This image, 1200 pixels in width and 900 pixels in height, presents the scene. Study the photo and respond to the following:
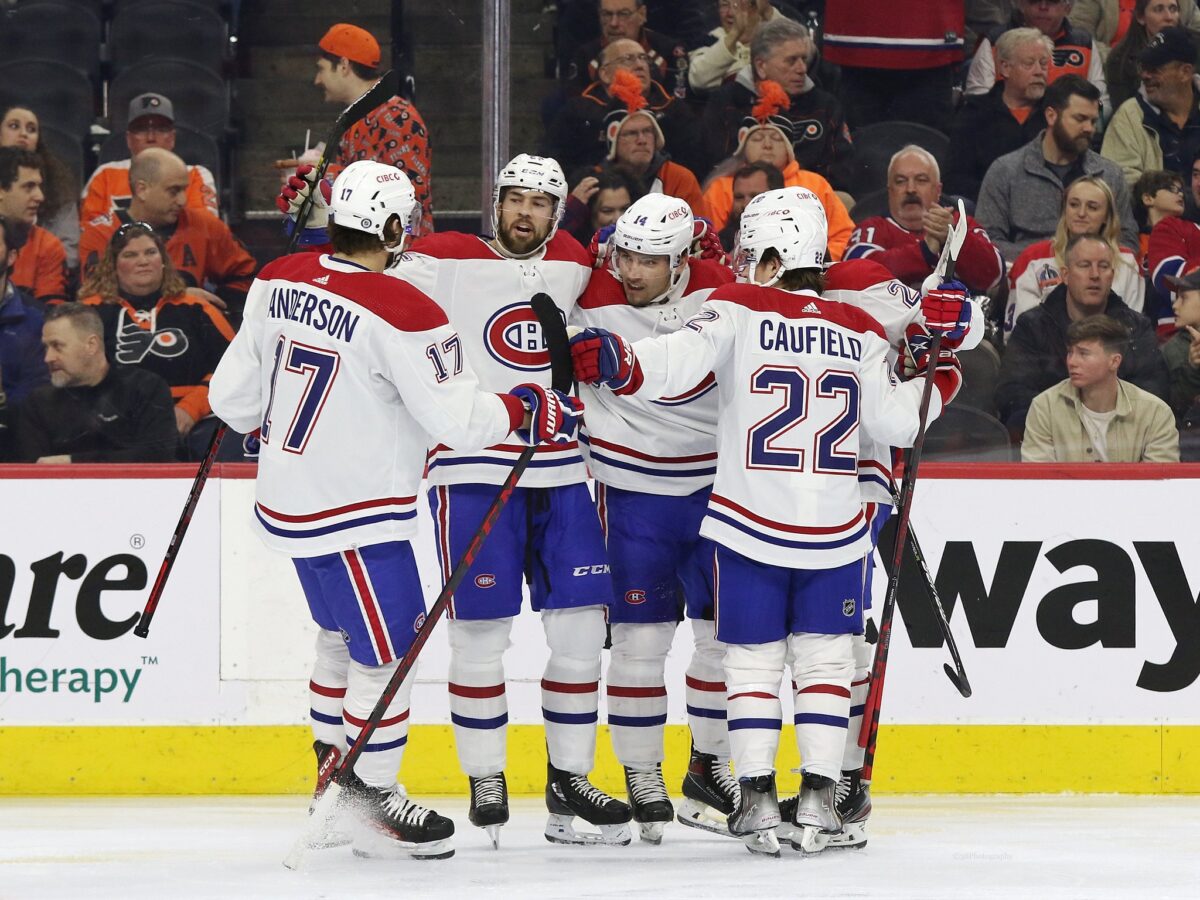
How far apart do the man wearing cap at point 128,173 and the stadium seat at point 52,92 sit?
0.15 m

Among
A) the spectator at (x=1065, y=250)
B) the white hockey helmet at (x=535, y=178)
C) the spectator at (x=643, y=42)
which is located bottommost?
the spectator at (x=1065, y=250)

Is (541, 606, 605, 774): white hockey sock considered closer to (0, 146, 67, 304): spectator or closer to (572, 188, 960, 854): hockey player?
(572, 188, 960, 854): hockey player

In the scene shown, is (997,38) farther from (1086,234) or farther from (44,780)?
(44,780)

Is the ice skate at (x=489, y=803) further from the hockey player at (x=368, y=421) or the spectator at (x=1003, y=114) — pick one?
the spectator at (x=1003, y=114)

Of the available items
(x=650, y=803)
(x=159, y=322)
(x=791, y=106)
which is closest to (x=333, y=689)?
(x=650, y=803)

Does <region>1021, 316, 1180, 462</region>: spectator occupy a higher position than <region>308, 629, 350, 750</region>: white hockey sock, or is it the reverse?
<region>1021, 316, 1180, 462</region>: spectator

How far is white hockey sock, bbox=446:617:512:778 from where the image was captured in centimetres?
395

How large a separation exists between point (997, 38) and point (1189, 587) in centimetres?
204

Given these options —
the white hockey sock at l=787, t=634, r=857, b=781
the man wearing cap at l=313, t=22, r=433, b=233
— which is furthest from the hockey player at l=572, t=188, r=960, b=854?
the man wearing cap at l=313, t=22, r=433, b=233

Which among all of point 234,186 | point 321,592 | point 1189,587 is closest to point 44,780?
point 321,592

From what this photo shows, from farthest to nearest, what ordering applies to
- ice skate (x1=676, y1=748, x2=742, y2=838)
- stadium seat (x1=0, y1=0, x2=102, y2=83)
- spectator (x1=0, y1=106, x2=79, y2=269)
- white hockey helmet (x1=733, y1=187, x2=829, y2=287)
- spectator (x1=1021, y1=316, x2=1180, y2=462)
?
stadium seat (x1=0, y1=0, x2=102, y2=83) → spectator (x1=0, y1=106, x2=79, y2=269) → spectator (x1=1021, y1=316, x2=1180, y2=462) → ice skate (x1=676, y1=748, x2=742, y2=838) → white hockey helmet (x1=733, y1=187, x2=829, y2=287)

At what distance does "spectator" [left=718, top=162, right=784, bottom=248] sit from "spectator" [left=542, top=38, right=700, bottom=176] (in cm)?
13

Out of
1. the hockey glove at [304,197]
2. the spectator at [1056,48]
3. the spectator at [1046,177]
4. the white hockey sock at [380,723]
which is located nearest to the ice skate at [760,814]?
the white hockey sock at [380,723]

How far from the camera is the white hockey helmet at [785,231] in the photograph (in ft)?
12.6
